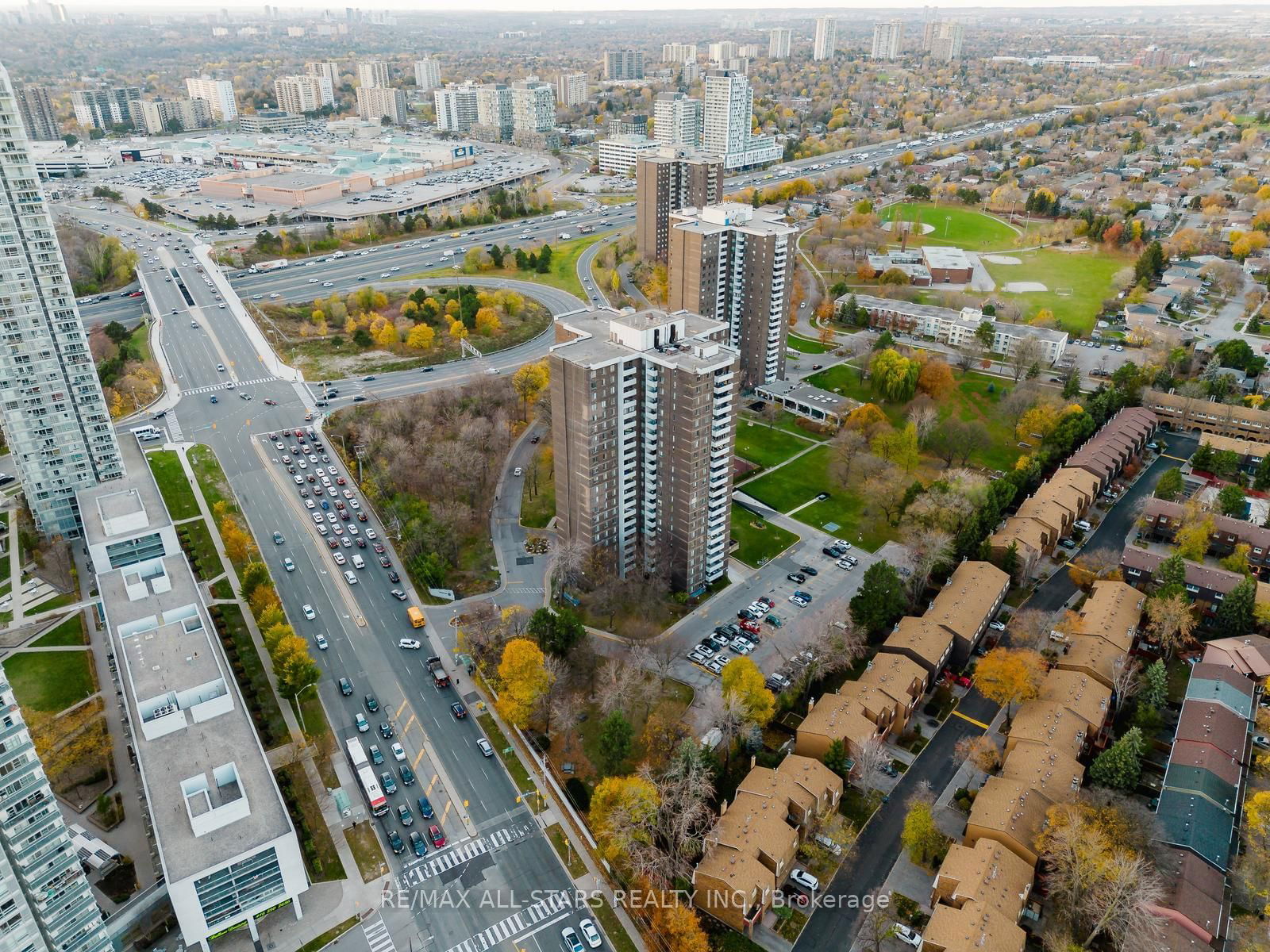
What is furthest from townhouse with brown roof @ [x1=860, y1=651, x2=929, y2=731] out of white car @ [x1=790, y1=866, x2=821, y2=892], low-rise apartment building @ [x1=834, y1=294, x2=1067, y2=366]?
low-rise apartment building @ [x1=834, y1=294, x2=1067, y2=366]

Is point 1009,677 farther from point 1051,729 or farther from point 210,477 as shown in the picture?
point 210,477

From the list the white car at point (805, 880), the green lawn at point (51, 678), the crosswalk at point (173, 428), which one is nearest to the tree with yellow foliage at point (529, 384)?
the crosswalk at point (173, 428)

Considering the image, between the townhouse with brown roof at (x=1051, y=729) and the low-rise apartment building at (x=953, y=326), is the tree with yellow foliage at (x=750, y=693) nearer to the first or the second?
the townhouse with brown roof at (x=1051, y=729)

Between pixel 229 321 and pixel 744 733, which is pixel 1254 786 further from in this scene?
pixel 229 321

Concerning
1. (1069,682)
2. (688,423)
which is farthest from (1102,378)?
(688,423)

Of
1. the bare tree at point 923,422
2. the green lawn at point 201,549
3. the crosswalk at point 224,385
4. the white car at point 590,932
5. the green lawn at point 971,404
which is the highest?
the bare tree at point 923,422

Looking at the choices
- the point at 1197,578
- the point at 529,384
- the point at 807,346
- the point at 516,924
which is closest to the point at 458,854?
the point at 516,924

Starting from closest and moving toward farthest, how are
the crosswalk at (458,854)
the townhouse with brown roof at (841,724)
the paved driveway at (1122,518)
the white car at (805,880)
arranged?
the white car at (805,880)
the crosswalk at (458,854)
the townhouse with brown roof at (841,724)
the paved driveway at (1122,518)
